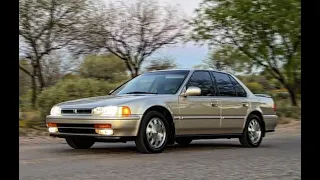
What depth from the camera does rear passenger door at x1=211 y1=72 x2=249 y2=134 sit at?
10.9 metres

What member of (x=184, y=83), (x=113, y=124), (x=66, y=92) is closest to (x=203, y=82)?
(x=184, y=83)

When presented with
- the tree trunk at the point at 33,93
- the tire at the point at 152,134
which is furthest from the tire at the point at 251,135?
the tree trunk at the point at 33,93

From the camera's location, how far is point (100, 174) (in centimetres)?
709

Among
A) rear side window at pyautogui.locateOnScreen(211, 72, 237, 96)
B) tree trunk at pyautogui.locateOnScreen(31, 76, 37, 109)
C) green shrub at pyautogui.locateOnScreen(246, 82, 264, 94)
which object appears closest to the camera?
rear side window at pyautogui.locateOnScreen(211, 72, 237, 96)

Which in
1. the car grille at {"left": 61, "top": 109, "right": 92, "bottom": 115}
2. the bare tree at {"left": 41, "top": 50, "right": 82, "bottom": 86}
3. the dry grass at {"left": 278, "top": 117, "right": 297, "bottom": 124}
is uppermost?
the bare tree at {"left": 41, "top": 50, "right": 82, "bottom": 86}

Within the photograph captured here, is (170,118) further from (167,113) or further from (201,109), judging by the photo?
(201,109)

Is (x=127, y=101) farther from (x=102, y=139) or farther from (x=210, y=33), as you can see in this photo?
(x=210, y=33)

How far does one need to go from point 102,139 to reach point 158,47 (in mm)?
14874

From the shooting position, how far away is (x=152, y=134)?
9.50m

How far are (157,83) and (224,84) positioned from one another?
5.35 ft

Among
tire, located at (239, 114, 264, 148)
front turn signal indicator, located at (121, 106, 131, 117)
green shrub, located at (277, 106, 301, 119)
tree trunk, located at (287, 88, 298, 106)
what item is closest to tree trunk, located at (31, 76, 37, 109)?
tire, located at (239, 114, 264, 148)

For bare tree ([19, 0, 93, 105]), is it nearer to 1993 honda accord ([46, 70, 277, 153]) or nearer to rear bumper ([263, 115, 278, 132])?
1993 honda accord ([46, 70, 277, 153])

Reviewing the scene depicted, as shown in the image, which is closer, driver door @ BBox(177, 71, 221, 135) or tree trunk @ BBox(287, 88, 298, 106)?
driver door @ BBox(177, 71, 221, 135)

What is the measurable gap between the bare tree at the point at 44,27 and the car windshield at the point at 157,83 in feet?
25.0
